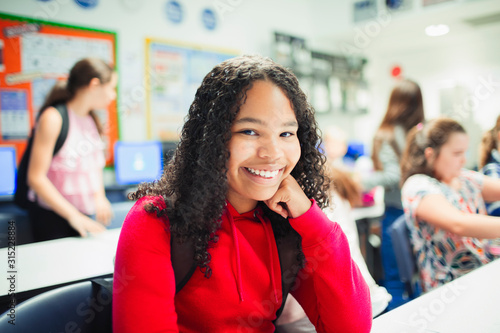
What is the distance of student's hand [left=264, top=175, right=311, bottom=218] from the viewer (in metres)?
0.98

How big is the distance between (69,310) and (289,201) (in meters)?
0.60

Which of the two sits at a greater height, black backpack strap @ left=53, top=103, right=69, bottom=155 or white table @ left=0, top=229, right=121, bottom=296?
black backpack strap @ left=53, top=103, right=69, bottom=155

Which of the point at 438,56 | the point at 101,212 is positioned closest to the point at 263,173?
the point at 101,212

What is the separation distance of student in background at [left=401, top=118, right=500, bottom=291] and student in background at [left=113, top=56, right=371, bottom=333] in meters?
0.76

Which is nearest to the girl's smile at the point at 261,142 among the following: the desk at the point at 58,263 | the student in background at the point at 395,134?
the desk at the point at 58,263

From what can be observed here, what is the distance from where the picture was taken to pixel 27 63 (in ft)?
9.81

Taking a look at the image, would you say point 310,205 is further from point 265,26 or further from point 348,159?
point 265,26

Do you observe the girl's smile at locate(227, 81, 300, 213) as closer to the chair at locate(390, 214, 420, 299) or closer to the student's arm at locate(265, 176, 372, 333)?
the student's arm at locate(265, 176, 372, 333)

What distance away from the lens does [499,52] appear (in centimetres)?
461

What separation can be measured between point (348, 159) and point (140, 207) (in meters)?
3.84

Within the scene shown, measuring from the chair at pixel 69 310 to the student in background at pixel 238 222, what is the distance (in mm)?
200

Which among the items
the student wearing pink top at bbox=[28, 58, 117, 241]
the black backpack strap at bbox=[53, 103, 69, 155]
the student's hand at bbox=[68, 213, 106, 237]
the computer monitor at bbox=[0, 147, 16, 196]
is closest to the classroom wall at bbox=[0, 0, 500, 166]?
the computer monitor at bbox=[0, 147, 16, 196]

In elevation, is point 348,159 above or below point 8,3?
below

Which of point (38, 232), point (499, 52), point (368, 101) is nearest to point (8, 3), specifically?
point (38, 232)
